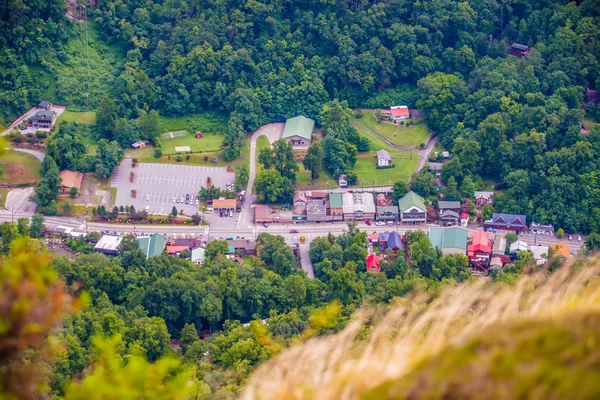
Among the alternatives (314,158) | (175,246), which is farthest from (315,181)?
(175,246)

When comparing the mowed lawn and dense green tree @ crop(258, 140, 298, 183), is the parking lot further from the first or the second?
the mowed lawn

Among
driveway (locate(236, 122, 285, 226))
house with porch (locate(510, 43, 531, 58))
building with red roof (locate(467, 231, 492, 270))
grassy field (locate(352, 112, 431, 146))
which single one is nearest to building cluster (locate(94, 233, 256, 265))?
driveway (locate(236, 122, 285, 226))

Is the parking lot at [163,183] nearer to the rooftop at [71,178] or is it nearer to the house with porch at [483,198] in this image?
the rooftop at [71,178]

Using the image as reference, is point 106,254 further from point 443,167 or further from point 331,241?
point 443,167

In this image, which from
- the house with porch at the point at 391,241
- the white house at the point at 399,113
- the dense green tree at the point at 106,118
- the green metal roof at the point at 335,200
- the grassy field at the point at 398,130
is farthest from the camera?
the white house at the point at 399,113

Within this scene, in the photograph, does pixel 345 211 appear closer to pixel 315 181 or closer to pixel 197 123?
pixel 315 181

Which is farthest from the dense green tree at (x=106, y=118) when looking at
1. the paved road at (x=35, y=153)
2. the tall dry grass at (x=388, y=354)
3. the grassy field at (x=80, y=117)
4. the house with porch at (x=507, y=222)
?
the tall dry grass at (x=388, y=354)
